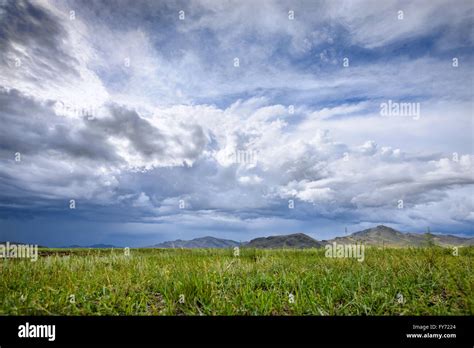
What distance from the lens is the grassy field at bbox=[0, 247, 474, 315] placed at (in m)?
4.73

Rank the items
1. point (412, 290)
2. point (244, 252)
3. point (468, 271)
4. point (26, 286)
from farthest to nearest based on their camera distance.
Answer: point (244, 252)
point (468, 271)
point (26, 286)
point (412, 290)

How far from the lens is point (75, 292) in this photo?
530 cm

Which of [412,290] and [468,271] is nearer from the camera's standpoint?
[412,290]

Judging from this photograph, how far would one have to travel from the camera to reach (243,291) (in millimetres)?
5145

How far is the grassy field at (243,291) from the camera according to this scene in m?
4.73
